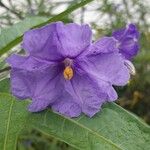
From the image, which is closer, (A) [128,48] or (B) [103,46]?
(B) [103,46]

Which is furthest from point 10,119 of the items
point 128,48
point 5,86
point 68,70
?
point 128,48

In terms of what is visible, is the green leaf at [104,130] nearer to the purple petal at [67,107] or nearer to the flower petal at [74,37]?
the purple petal at [67,107]

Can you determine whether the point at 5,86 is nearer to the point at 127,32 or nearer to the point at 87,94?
the point at 87,94

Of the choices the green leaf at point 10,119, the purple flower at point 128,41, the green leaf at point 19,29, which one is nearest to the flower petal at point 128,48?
the purple flower at point 128,41

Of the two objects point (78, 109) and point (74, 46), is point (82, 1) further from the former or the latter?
point (78, 109)

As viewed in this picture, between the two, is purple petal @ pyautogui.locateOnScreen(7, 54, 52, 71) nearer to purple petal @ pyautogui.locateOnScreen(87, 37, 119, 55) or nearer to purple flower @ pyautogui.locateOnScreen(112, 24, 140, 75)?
purple petal @ pyautogui.locateOnScreen(87, 37, 119, 55)

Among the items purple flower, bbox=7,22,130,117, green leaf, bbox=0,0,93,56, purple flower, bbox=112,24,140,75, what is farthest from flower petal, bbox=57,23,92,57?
purple flower, bbox=112,24,140,75
